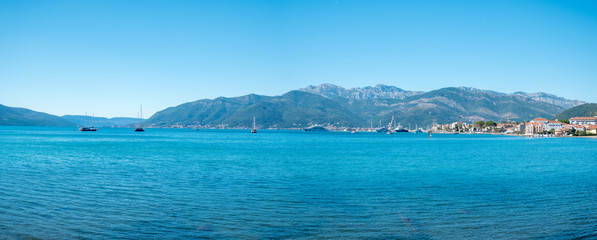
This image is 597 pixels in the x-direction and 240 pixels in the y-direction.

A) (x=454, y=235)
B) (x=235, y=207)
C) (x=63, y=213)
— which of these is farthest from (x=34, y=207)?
(x=454, y=235)

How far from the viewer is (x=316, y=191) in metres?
22.8

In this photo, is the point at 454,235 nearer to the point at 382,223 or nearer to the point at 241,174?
the point at 382,223

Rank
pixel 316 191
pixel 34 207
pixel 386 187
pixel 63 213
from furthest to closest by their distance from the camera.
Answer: pixel 386 187 < pixel 316 191 < pixel 34 207 < pixel 63 213

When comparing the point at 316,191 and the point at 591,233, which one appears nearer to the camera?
the point at 591,233

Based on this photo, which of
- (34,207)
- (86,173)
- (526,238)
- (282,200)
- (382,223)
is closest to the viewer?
(526,238)

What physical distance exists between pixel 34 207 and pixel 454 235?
16.7 metres

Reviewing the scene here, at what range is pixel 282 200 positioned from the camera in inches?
776

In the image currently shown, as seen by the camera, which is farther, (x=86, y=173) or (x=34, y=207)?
(x=86, y=173)

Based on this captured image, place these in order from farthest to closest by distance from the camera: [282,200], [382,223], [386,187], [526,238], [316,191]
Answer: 1. [386,187]
2. [316,191]
3. [282,200]
4. [382,223]
5. [526,238]

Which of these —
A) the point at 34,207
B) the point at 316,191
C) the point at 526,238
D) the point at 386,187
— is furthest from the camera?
the point at 386,187

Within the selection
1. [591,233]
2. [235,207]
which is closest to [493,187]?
[591,233]

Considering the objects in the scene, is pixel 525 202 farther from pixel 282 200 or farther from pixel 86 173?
pixel 86 173

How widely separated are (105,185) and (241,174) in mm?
9545

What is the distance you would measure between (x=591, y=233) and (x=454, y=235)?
16.1 ft
